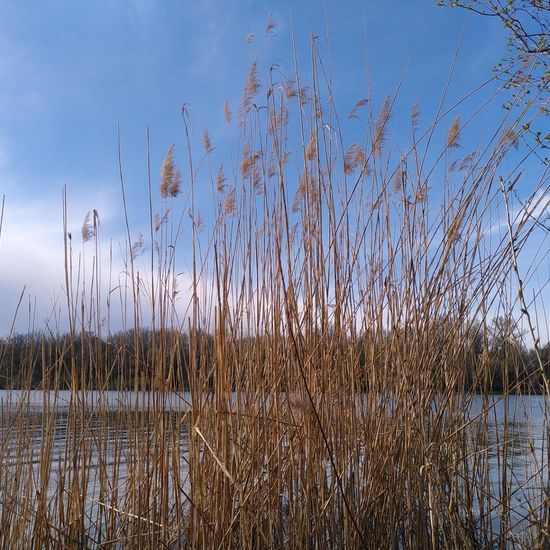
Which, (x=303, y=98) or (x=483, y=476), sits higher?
(x=303, y=98)

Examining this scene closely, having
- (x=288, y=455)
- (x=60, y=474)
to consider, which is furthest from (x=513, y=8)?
(x=60, y=474)

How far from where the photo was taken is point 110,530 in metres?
1.71

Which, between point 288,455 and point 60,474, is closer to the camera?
point 288,455

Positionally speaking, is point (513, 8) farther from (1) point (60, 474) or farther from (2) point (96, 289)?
(1) point (60, 474)

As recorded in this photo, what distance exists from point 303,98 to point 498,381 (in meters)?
1.56

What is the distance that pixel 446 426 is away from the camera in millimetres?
1705

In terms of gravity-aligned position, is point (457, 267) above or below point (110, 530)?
above

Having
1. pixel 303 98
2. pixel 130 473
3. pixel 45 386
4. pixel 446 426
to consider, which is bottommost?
pixel 130 473

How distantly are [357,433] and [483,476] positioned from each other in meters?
0.64

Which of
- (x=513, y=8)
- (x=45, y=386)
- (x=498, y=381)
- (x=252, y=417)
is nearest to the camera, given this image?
(x=252, y=417)

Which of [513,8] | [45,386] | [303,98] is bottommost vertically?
[45,386]

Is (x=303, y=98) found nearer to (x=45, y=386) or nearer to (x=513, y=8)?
(x=45, y=386)

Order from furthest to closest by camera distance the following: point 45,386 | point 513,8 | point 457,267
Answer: point 513,8 < point 45,386 < point 457,267

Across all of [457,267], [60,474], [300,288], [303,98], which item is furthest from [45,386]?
[457,267]
